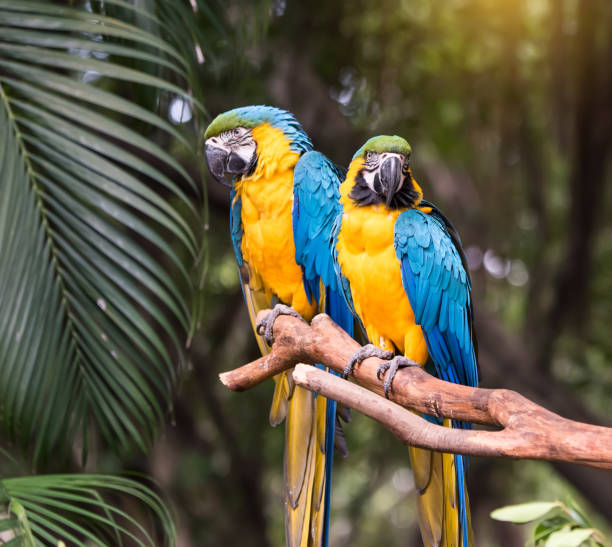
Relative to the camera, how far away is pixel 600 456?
2.87ft

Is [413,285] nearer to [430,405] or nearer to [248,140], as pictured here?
[430,405]

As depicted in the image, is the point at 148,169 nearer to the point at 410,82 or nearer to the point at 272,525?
A: the point at 410,82

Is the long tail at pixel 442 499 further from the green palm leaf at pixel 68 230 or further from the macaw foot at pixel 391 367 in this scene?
the green palm leaf at pixel 68 230

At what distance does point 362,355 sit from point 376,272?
0.49ft

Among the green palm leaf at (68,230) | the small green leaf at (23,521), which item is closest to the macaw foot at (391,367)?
the green palm leaf at (68,230)

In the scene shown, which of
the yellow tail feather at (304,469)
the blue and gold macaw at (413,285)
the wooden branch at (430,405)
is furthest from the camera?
the yellow tail feather at (304,469)

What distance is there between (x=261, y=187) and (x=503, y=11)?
190 centimetres

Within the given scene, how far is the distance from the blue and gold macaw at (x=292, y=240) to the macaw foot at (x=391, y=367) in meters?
0.15

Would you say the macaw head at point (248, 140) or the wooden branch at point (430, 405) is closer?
the wooden branch at point (430, 405)

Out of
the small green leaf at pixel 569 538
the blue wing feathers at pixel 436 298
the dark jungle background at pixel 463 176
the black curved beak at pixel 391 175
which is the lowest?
the small green leaf at pixel 569 538

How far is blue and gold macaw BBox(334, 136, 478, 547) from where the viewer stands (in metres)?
1.12

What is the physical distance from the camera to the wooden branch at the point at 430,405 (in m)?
0.90

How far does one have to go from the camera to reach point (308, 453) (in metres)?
1.30

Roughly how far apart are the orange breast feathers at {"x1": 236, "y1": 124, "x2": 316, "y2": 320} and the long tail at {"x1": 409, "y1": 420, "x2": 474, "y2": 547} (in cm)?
39
